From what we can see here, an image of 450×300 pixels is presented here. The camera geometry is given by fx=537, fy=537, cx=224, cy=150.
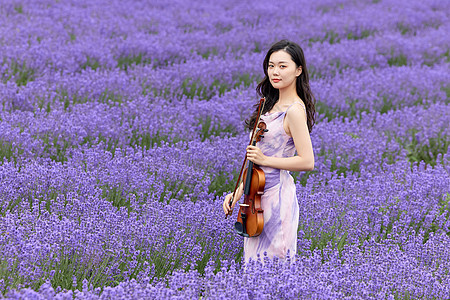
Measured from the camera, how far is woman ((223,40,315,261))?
2.78 m

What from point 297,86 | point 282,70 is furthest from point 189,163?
point 282,70

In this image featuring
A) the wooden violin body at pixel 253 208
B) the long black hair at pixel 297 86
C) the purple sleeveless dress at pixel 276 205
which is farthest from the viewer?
the long black hair at pixel 297 86

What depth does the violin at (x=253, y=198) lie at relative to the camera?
8.80ft

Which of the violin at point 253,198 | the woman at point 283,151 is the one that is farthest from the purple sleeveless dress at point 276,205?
the violin at point 253,198

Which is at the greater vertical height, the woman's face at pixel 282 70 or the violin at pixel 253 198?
the woman's face at pixel 282 70

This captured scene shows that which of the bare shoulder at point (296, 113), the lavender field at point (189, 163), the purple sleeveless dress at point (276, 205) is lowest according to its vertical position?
the lavender field at point (189, 163)

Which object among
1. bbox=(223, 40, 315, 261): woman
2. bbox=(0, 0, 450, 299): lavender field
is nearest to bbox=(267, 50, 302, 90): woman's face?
bbox=(223, 40, 315, 261): woman

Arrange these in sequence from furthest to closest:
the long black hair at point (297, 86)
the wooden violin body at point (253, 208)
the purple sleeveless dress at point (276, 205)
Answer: the long black hair at point (297, 86) < the purple sleeveless dress at point (276, 205) < the wooden violin body at point (253, 208)

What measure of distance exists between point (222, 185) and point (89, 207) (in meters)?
1.41

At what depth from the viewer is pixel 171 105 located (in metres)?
5.90

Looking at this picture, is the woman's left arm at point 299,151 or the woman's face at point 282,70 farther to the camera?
the woman's face at point 282,70

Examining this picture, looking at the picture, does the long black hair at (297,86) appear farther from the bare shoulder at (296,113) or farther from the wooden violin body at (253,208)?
the wooden violin body at (253,208)

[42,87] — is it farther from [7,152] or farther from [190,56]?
[190,56]

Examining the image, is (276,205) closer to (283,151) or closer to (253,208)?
(253,208)
